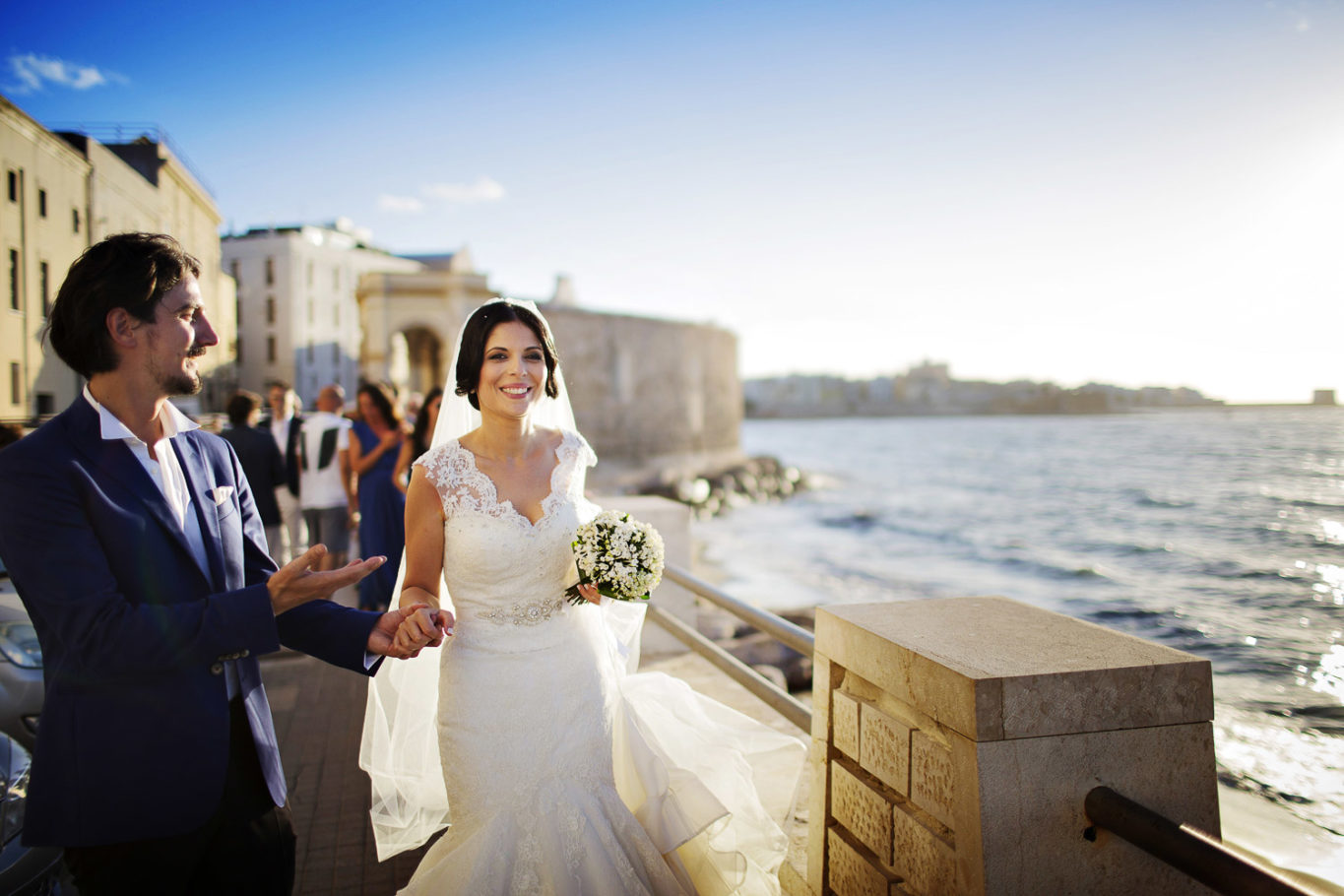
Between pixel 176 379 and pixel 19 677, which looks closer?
pixel 176 379

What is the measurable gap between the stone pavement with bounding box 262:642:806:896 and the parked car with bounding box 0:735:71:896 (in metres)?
0.87

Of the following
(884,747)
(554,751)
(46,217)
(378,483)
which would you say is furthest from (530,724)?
(46,217)

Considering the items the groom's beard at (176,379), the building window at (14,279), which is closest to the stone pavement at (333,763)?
the groom's beard at (176,379)

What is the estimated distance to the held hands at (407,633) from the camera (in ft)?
6.77

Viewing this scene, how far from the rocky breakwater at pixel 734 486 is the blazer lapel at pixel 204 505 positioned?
30541 mm

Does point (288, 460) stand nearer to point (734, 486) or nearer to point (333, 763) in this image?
point (333, 763)

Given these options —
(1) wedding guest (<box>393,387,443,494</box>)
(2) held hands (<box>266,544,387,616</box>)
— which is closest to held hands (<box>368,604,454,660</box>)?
(2) held hands (<box>266,544,387,616</box>)

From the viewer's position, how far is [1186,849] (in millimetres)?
1477

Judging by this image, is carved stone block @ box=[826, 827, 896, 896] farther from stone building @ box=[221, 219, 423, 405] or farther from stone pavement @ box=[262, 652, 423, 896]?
stone building @ box=[221, 219, 423, 405]

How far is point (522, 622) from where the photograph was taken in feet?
8.66

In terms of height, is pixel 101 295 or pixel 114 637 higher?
pixel 101 295

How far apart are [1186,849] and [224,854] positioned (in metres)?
2.08

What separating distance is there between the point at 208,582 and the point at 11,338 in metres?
18.1

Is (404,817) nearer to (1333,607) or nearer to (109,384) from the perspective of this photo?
(109,384)
